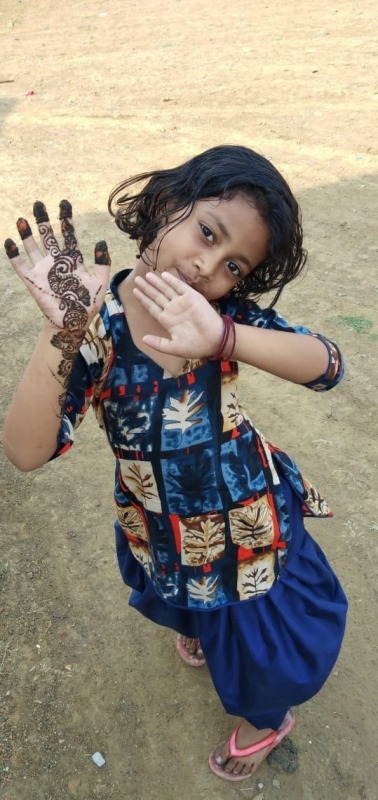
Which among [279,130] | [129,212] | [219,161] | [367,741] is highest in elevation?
[219,161]

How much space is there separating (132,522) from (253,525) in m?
0.33

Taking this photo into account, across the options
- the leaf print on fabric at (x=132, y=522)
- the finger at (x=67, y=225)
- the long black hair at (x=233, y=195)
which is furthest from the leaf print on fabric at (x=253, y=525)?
the finger at (x=67, y=225)

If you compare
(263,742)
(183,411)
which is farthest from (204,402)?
(263,742)

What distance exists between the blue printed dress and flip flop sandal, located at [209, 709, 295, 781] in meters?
0.19

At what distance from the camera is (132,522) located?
5.59 feet

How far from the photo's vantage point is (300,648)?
1667 mm

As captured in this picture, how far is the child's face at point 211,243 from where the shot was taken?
4.38 ft

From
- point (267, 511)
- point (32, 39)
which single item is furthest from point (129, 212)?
point (32, 39)

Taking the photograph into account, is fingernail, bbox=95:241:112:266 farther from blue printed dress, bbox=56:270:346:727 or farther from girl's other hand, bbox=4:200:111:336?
blue printed dress, bbox=56:270:346:727

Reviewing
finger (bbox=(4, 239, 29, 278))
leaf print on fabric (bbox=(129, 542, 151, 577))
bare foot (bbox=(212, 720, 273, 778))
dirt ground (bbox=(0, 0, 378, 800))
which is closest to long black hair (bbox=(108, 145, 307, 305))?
finger (bbox=(4, 239, 29, 278))

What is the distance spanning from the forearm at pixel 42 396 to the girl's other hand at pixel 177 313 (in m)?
0.16

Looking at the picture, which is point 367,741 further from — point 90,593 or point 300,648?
point 90,593

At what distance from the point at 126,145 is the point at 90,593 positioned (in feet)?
15.1

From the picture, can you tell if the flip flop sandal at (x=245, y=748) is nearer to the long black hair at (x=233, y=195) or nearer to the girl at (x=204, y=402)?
the girl at (x=204, y=402)
